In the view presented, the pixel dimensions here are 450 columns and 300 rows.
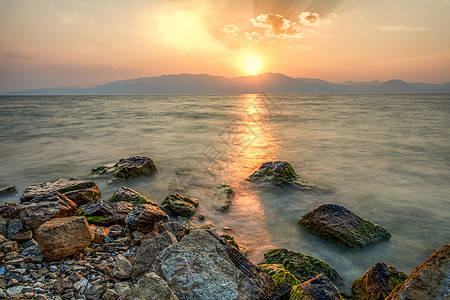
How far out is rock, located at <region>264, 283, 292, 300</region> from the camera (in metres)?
2.75

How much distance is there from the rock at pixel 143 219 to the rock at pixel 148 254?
3.70 ft

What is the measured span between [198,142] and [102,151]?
502cm

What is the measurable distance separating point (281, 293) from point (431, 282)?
1.40 meters

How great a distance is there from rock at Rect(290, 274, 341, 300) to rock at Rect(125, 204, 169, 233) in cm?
266

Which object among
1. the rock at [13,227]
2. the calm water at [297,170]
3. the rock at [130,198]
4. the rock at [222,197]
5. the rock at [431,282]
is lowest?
the calm water at [297,170]

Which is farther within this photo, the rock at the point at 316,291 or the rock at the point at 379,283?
the rock at the point at 379,283

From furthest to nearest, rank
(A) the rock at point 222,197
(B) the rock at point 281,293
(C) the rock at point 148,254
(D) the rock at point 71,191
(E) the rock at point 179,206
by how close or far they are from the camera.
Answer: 1. (A) the rock at point 222,197
2. (E) the rock at point 179,206
3. (D) the rock at point 71,191
4. (C) the rock at point 148,254
5. (B) the rock at point 281,293

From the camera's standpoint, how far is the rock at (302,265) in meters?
3.66

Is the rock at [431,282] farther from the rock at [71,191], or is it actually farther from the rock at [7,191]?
the rock at [7,191]

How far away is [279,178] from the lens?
754 cm

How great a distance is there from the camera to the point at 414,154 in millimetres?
11969

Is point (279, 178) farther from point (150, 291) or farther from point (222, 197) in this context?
point (150, 291)

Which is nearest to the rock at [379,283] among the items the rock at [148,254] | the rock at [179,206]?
the rock at [148,254]

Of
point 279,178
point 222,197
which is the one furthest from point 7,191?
point 279,178
